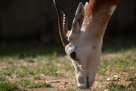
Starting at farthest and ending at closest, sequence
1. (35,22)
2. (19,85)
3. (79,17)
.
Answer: (35,22) < (19,85) < (79,17)

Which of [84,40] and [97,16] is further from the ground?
[97,16]

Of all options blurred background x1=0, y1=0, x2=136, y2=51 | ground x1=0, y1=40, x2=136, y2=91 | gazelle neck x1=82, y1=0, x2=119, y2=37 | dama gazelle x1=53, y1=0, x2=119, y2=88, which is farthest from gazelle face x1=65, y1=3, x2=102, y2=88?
blurred background x1=0, y1=0, x2=136, y2=51

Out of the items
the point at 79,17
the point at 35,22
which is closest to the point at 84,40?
the point at 79,17

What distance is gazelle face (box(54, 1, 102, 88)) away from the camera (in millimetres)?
4738

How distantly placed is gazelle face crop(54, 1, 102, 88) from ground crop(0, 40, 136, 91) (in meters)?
0.25

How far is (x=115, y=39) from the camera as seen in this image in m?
11.9

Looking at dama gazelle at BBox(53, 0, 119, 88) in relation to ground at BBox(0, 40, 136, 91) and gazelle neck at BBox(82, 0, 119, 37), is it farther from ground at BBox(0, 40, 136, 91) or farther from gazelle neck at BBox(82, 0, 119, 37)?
ground at BBox(0, 40, 136, 91)

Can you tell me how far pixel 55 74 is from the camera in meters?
5.88

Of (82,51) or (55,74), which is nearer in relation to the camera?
(82,51)

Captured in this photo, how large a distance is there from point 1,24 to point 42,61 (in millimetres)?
5696

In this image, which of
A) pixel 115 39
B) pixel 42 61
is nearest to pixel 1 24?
pixel 115 39

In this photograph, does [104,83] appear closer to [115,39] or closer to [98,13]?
[98,13]

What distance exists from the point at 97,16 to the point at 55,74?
5.28 ft

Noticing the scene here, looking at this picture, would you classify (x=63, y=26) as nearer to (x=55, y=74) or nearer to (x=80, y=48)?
(x=80, y=48)
